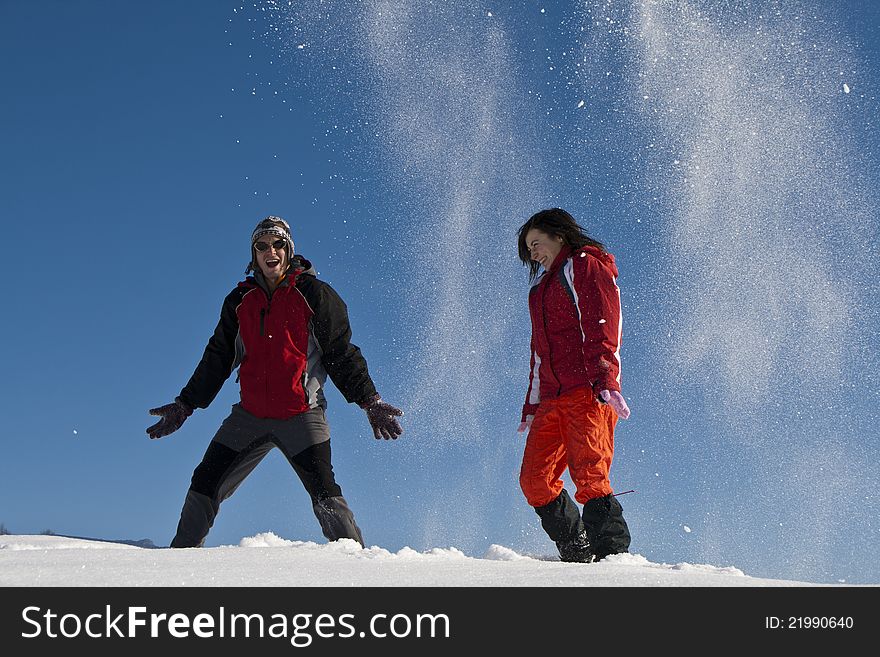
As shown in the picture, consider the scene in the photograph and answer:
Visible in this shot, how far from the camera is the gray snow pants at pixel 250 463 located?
5.02 m

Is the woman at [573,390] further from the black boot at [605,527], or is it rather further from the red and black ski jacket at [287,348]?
the red and black ski jacket at [287,348]

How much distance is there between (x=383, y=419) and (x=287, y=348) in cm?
84

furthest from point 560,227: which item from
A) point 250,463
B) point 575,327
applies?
point 250,463

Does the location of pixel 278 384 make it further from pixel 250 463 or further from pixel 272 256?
pixel 272 256

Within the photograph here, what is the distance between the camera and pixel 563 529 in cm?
502

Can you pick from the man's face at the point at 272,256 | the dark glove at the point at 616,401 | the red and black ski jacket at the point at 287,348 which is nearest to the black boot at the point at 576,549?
the dark glove at the point at 616,401

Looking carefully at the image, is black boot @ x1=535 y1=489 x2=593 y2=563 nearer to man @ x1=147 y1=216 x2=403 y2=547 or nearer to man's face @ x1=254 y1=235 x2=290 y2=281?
man @ x1=147 y1=216 x2=403 y2=547

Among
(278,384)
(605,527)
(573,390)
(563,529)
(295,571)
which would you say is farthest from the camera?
(278,384)

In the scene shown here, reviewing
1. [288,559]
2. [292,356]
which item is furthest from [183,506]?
[288,559]

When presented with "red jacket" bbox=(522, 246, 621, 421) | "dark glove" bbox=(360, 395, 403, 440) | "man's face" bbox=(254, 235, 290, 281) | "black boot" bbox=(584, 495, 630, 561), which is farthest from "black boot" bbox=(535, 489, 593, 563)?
"man's face" bbox=(254, 235, 290, 281)

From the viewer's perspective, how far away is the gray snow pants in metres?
5.02

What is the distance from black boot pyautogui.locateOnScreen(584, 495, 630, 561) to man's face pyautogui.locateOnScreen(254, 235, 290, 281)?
274 cm
